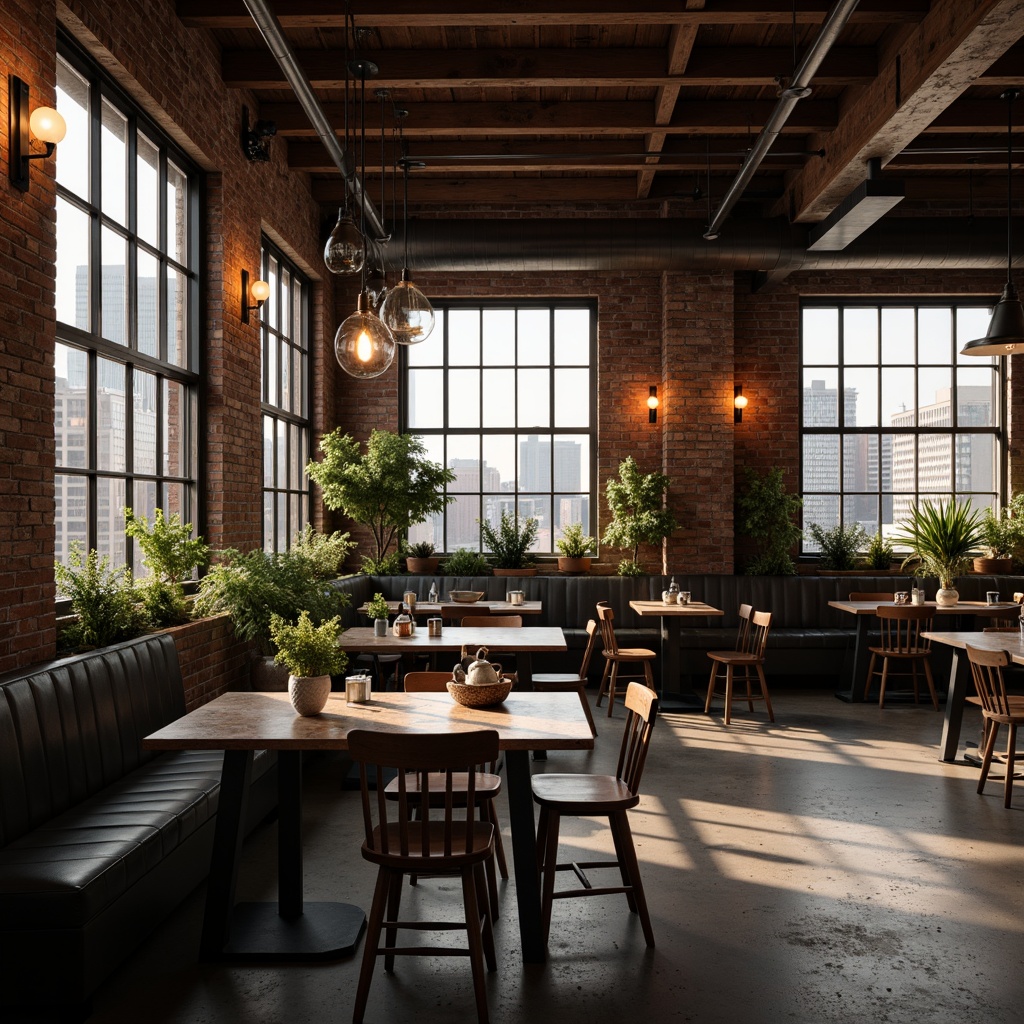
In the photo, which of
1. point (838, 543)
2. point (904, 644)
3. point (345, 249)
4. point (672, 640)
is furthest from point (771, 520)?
point (345, 249)

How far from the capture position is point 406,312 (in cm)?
479

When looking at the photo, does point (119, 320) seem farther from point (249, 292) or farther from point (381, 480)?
point (381, 480)

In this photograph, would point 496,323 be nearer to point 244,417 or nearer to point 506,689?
point 244,417

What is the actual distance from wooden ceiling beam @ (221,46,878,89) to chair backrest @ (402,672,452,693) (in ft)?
14.4

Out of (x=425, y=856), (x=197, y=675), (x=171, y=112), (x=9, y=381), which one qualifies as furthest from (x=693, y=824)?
(x=171, y=112)

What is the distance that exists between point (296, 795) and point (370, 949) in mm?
821

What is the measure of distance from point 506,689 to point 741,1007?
4.53ft

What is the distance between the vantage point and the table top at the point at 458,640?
217 inches

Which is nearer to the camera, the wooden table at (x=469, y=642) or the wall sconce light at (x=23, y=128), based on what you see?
the wall sconce light at (x=23, y=128)

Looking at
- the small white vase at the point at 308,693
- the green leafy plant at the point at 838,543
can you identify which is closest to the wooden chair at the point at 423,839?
the small white vase at the point at 308,693

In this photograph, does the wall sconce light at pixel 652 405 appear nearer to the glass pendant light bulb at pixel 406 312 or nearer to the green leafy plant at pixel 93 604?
the glass pendant light bulb at pixel 406 312

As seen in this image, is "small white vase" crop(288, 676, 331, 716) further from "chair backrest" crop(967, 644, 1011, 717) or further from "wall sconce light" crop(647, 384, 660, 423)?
"wall sconce light" crop(647, 384, 660, 423)

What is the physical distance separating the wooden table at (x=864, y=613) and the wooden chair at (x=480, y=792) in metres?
4.91

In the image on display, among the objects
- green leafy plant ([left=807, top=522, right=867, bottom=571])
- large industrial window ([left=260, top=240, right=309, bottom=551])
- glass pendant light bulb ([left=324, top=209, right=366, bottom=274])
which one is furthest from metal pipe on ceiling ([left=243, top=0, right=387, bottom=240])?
green leafy plant ([left=807, top=522, right=867, bottom=571])
